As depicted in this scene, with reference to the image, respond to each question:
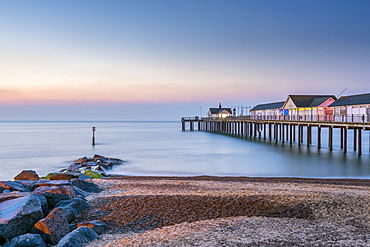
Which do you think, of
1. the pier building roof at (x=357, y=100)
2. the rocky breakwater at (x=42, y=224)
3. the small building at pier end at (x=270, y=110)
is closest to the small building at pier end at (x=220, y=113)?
the small building at pier end at (x=270, y=110)

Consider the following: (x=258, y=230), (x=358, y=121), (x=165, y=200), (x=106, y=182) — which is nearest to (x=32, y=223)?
(x=165, y=200)

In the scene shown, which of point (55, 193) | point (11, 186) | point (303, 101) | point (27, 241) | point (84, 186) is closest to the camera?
point (27, 241)

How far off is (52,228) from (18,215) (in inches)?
30.2

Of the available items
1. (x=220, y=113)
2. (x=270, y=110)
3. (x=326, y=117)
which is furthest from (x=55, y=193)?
(x=220, y=113)

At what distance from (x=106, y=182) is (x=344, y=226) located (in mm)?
9192

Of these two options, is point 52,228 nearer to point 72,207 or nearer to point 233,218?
point 72,207

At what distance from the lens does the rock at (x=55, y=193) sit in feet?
29.2

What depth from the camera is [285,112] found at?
5056cm

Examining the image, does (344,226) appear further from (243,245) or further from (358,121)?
(358,121)

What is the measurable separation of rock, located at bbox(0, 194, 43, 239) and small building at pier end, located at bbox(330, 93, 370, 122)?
81.9 feet

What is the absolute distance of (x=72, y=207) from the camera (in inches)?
Result: 328

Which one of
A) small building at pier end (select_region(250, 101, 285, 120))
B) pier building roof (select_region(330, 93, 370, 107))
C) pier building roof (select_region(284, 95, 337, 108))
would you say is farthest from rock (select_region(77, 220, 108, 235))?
small building at pier end (select_region(250, 101, 285, 120))

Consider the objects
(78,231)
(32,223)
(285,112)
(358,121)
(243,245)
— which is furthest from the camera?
(285,112)

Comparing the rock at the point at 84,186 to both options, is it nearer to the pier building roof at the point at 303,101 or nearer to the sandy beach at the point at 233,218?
the sandy beach at the point at 233,218
